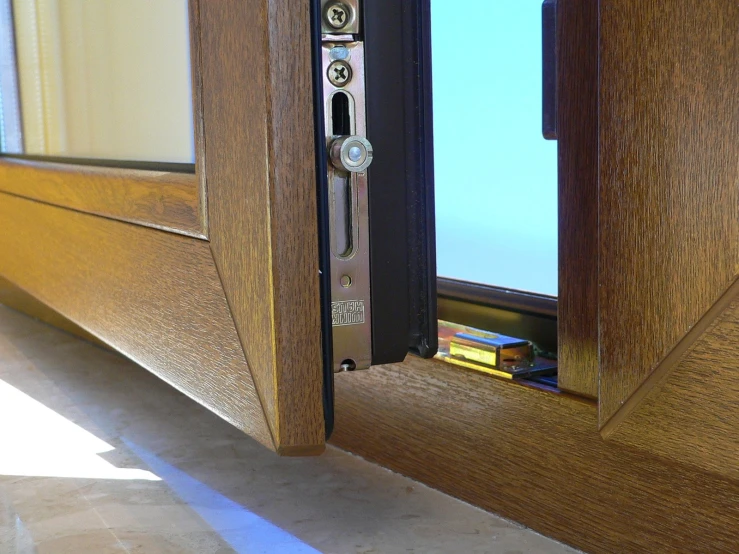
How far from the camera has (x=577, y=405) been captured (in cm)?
73

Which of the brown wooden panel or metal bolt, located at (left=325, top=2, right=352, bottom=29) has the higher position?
metal bolt, located at (left=325, top=2, right=352, bottom=29)

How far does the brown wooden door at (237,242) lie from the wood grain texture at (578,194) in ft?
0.85

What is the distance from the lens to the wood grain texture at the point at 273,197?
54 cm

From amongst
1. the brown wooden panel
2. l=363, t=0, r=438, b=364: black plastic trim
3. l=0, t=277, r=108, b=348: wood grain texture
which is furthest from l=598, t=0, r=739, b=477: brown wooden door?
l=0, t=277, r=108, b=348: wood grain texture

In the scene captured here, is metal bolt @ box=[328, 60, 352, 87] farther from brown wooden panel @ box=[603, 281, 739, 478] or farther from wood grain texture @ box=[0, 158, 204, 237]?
brown wooden panel @ box=[603, 281, 739, 478]

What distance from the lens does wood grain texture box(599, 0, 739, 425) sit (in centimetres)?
50

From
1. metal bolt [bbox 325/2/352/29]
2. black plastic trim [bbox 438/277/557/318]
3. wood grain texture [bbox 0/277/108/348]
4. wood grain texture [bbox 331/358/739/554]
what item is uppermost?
metal bolt [bbox 325/2/352/29]

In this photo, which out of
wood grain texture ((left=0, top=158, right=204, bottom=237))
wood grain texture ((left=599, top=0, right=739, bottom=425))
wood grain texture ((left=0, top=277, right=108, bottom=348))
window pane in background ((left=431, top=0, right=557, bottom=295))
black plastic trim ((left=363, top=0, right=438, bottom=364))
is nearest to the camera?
wood grain texture ((left=599, top=0, right=739, bottom=425))

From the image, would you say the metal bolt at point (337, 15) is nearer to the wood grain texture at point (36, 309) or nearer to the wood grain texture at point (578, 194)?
the wood grain texture at point (578, 194)

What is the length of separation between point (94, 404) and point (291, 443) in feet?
2.37

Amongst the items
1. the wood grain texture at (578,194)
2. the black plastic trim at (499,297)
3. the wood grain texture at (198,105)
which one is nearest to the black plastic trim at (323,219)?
the wood grain texture at (198,105)

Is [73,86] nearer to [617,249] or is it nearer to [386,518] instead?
[386,518]

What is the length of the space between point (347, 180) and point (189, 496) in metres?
0.42

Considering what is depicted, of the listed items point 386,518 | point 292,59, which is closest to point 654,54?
point 292,59
